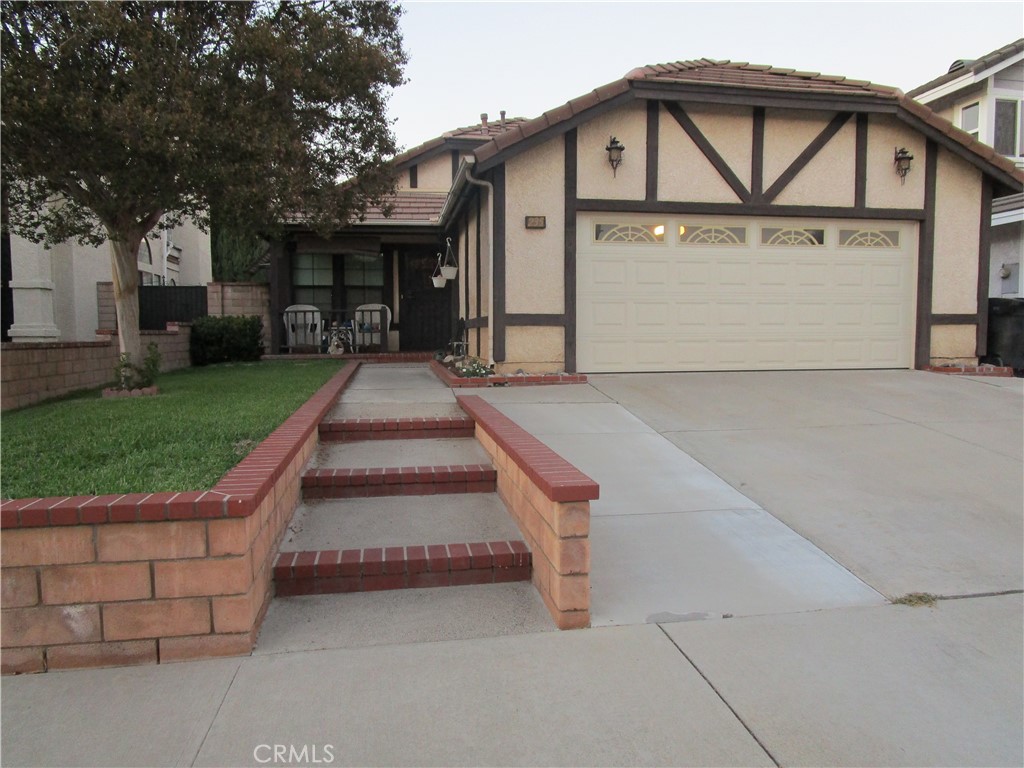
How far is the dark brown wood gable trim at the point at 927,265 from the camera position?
960 cm

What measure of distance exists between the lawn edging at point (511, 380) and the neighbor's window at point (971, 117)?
13989 millimetres

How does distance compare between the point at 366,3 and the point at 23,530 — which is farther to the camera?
the point at 366,3

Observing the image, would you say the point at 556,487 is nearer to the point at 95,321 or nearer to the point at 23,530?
the point at 23,530

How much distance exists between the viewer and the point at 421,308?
14.8 metres

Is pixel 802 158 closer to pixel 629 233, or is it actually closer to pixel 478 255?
pixel 629 233

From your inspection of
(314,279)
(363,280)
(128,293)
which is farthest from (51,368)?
(363,280)

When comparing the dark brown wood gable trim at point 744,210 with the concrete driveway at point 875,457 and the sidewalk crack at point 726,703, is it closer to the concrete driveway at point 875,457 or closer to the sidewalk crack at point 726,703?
the concrete driveway at point 875,457

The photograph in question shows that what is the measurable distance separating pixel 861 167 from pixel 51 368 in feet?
34.9

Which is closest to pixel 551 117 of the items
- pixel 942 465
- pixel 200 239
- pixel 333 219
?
pixel 333 219

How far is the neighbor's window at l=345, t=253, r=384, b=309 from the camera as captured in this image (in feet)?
47.5

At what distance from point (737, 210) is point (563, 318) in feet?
9.23

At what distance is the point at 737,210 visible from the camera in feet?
30.2

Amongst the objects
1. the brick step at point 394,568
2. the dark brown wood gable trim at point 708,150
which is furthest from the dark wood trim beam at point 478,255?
the brick step at point 394,568

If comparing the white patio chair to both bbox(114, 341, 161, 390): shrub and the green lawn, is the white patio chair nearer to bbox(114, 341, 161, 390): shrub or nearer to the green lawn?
the green lawn
